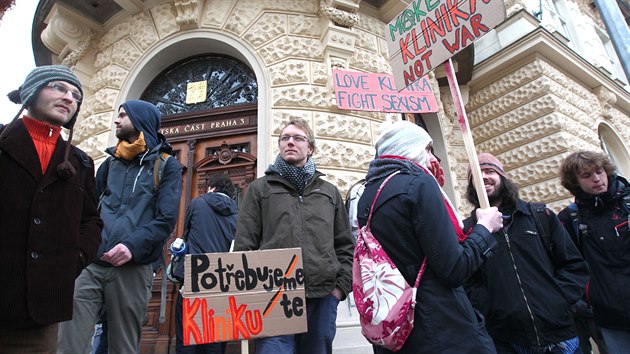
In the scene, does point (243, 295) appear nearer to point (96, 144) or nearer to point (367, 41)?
point (96, 144)

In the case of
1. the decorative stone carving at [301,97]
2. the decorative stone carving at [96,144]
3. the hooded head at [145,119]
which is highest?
the decorative stone carving at [301,97]

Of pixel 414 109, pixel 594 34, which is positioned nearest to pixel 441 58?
pixel 414 109

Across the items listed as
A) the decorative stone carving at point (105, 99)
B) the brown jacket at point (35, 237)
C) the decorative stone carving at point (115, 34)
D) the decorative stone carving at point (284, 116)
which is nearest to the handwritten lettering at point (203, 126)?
the decorative stone carving at point (284, 116)

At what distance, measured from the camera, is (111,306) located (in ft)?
7.08

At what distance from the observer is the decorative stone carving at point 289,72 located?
5125mm

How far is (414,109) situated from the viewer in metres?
4.61

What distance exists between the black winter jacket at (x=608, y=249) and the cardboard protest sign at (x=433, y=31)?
1.40 m

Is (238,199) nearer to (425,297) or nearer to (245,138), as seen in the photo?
(245,138)

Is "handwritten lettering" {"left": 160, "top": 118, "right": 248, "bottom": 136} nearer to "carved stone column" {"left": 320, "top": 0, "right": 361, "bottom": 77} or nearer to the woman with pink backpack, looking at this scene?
"carved stone column" {"left": 320, "top": 0, "right": 361, "bottom": 77}

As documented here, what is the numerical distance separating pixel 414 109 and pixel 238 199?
2.63 m

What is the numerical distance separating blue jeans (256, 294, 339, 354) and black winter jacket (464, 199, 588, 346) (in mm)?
849

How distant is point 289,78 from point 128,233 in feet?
11.3

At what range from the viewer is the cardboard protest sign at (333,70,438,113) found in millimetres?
4633

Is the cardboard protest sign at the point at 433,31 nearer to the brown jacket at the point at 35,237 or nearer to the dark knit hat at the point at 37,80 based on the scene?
the dark knit hat at the point at 37,80
